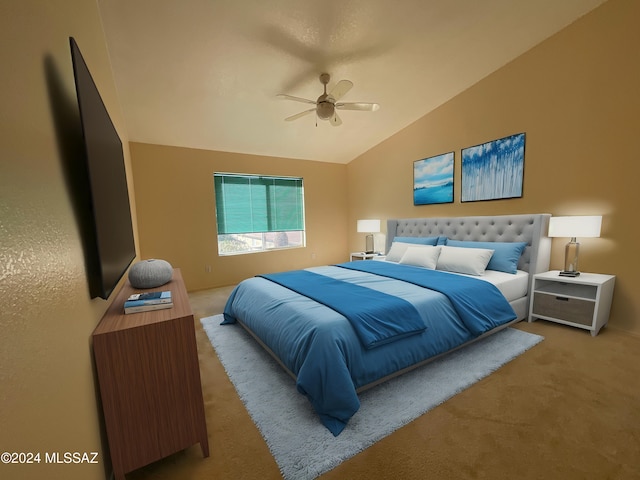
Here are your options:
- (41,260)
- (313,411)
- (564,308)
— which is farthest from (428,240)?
(41,260)

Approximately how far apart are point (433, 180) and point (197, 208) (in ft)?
12.4

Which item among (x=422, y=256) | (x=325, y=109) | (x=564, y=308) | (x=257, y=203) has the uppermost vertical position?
(x=325, y=109)

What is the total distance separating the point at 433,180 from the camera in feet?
13.3

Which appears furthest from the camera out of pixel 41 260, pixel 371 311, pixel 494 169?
pixel 494 169

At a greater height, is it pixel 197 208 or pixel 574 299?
pixel 197 208

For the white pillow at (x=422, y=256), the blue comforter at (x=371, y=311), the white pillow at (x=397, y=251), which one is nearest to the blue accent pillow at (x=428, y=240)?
the white pillow at (x=397, y=251)

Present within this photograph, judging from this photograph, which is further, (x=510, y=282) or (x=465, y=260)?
(x=465, y=260)

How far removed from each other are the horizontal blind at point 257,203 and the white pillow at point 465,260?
302 centimetres

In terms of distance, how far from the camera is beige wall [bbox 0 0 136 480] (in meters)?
0.58

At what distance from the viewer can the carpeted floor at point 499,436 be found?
1.28 meters

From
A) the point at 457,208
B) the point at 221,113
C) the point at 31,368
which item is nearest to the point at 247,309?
the point at 31,368

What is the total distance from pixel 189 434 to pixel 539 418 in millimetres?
1965

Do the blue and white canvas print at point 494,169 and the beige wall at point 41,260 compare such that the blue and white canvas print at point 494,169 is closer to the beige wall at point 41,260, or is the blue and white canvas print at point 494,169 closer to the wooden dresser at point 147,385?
the wooden dresser at point 147,385

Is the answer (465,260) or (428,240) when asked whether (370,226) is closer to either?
(428,240)
